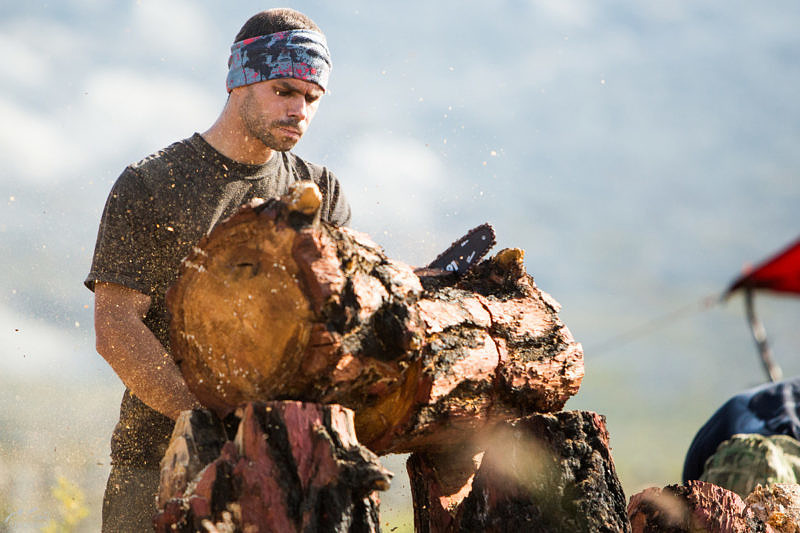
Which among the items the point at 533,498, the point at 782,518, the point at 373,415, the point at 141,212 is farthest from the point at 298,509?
the point at 782,518

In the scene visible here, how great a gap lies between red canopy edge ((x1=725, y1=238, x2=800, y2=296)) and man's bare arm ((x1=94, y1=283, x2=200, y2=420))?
826 centimetres

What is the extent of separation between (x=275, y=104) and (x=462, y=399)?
1361mm

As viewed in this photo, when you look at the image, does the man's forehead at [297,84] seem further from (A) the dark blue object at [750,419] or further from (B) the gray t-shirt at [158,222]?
(A) the dark blue object at [750,419]

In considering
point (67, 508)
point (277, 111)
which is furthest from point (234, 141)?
point (67, 508)

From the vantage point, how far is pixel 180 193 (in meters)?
2.52

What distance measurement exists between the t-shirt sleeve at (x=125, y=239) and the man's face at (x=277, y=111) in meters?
0.49

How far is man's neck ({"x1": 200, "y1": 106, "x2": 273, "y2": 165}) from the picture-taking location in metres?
2.69

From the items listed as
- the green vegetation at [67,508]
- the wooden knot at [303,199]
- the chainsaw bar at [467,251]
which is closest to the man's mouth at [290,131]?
the chainsaw bar at [467,251]

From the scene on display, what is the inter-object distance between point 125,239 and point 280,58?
92cm

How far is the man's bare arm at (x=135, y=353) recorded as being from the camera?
2.12 m

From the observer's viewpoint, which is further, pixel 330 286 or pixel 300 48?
pixel 300 48

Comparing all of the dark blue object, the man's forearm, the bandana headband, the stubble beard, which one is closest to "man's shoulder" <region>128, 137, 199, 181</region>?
the stubble beard

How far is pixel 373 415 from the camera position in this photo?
2055 millimetres

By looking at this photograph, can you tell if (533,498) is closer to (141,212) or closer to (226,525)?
(226,525)
